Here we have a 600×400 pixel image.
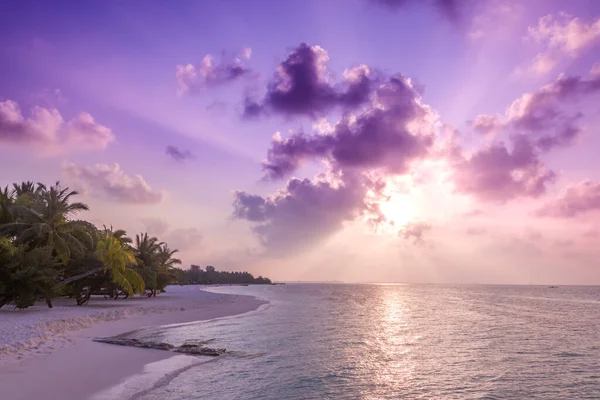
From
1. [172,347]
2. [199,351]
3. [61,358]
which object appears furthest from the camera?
[172,347]

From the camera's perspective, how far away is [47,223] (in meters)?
42.8

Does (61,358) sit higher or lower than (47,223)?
lower

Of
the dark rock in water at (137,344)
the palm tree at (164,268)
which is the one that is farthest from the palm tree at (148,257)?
the dark rock in water at (137,344)

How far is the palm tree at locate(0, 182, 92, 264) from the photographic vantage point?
41500mm

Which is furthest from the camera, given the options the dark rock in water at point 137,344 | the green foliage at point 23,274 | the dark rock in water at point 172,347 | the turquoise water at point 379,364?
the green foliage at point 23,274

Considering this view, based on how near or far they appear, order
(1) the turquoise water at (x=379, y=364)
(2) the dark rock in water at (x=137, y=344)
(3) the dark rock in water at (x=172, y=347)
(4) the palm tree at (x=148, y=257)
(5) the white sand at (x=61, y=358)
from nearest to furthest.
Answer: (5) the white sand at (x=61, y=358) → (1) the turquoise water at (x=379, y=364) → (3) the dark rock in water at (x=172, y=347) → (2) the dark rock in water at (x=137, y=344) → (4) the palm tree at (x=148, y=257)

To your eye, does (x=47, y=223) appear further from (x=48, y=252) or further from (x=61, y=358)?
(x=61, y=358)

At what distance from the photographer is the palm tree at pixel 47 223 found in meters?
41.5

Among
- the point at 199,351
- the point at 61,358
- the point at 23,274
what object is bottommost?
the point at 199,351

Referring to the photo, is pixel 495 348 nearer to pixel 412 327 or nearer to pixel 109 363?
pixel 412 327

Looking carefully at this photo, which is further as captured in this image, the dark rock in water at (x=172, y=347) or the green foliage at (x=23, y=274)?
the green foliage at (x=23, y=274)

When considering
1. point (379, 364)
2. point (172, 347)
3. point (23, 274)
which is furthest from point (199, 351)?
point (23, 274)

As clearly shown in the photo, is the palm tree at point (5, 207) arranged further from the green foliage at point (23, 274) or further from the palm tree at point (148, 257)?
the palm tree at point (148, 257)

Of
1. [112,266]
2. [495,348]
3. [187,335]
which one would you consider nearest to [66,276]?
→ [112,266]
